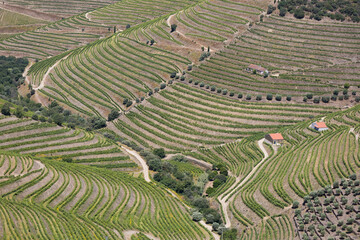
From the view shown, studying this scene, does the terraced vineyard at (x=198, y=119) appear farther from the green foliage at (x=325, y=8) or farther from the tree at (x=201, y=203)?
the green foliage at (x=325, y=8)

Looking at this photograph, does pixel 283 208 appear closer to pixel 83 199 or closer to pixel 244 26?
pixel 83 199

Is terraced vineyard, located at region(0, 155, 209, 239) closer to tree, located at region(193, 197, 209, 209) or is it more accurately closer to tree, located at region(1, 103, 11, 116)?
tree, located at region(193, 197, 209, 209)

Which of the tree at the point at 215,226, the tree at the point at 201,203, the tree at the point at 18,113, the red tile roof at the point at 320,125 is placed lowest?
the tree at the point at 201,203

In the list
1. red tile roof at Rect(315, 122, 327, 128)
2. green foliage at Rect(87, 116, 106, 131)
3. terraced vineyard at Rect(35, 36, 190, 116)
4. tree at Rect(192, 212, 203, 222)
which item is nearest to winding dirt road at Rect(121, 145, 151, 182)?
green foliage at Rect(87, 116, 106, 131)

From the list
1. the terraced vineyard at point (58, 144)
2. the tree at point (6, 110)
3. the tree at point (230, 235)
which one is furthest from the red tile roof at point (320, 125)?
the tree at point (6, 110)

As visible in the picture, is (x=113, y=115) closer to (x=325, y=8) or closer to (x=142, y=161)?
(x=142, y=161)

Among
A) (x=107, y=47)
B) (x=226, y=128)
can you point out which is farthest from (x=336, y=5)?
(x=107, y=47)
